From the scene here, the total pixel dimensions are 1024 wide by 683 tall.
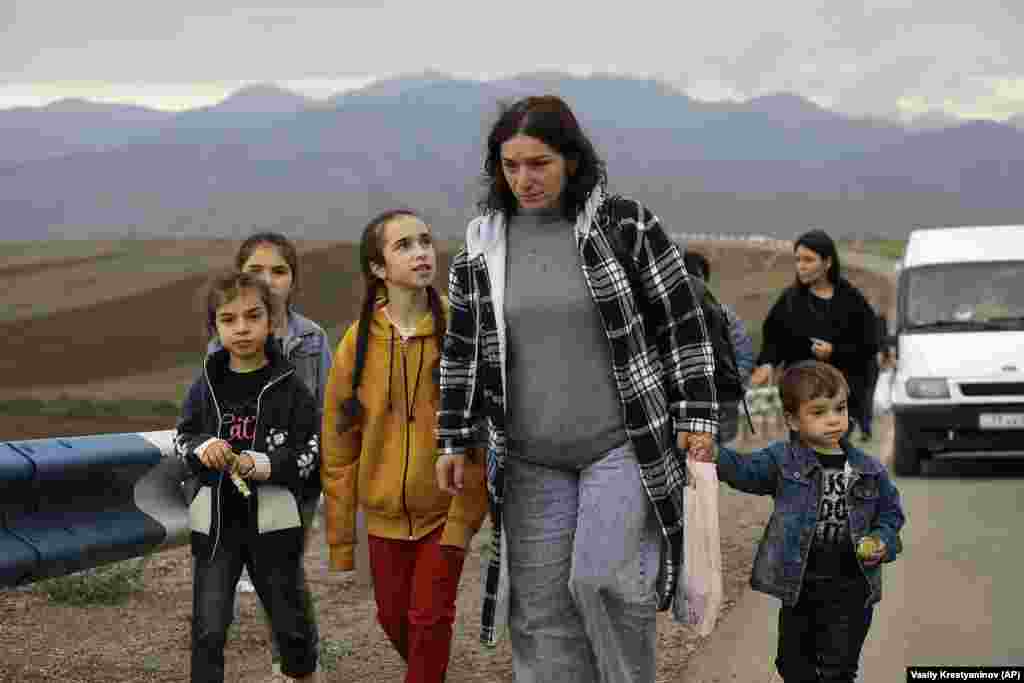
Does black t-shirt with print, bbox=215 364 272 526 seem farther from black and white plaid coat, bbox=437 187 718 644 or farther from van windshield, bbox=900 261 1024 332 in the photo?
van windshield, bbox=900 261 1024 332

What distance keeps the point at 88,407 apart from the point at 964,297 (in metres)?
17.9

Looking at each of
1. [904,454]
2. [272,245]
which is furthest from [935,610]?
[904,454]

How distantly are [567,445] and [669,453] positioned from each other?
30 centimetres

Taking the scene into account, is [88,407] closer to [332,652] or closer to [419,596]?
[332,652]

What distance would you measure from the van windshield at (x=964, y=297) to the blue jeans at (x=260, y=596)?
426 inches

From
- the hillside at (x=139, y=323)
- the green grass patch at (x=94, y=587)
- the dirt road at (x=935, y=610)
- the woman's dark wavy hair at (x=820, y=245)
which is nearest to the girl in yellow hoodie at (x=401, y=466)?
the dirt road at (x=935, y=610)

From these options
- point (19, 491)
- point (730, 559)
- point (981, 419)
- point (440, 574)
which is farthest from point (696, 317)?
point (981, 419)

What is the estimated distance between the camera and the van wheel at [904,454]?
48.8 feet

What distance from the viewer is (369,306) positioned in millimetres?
5695

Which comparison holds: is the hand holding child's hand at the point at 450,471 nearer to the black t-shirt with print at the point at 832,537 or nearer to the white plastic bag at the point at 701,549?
the white plastic bag at the point at 701,549

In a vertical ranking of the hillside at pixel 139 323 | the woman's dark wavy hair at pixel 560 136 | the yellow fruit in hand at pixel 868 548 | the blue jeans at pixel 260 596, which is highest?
the woman's dark wavy hair at pixel 560 136

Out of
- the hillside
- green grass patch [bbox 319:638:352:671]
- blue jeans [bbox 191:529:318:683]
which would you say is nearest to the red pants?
blue jeans [bbox 191:529:318:683]

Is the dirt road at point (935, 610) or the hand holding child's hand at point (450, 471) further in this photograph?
the dirt road at point (935, 610)

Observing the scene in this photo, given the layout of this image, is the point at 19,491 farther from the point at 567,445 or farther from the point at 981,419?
the point at 981,419
